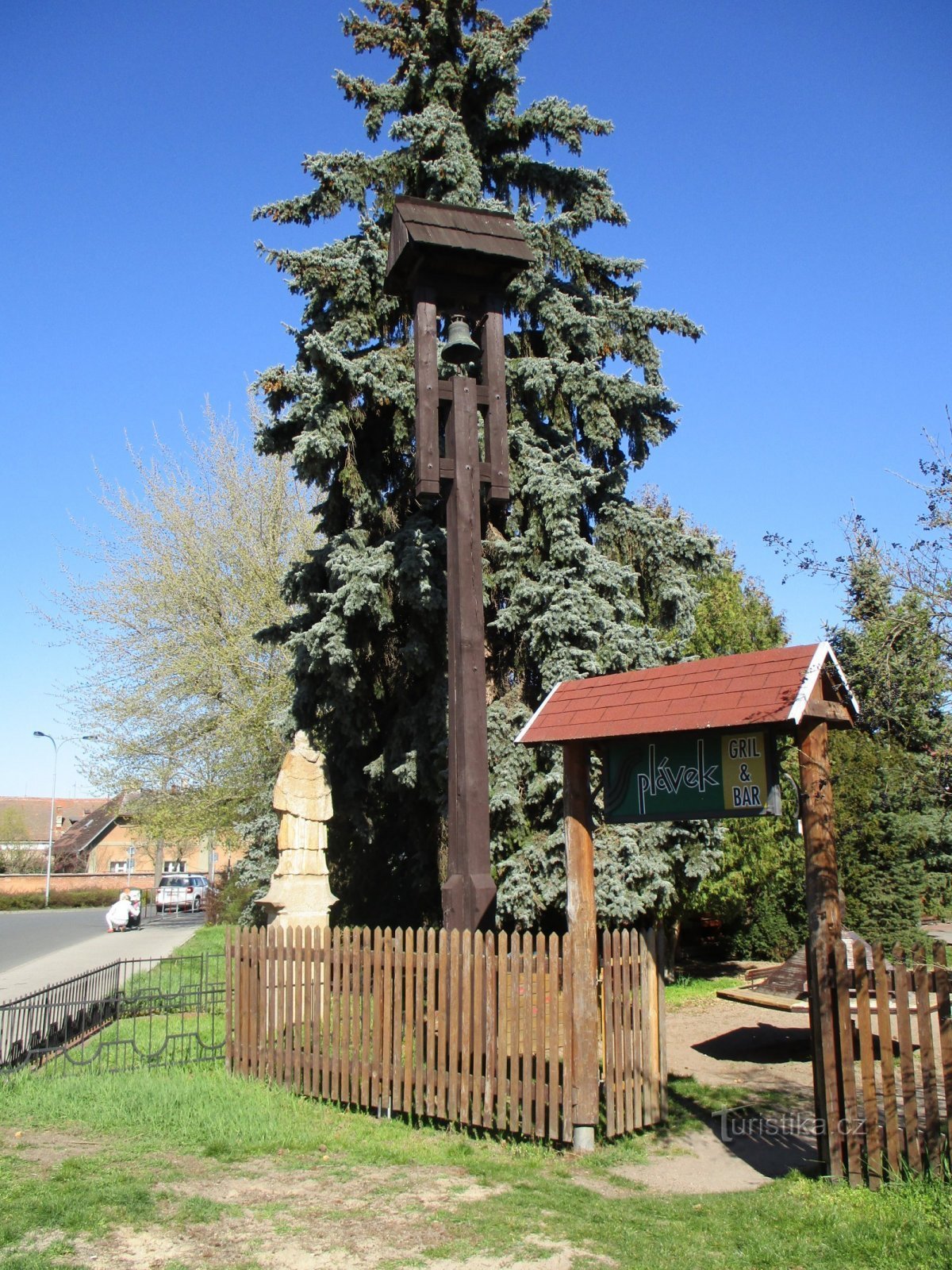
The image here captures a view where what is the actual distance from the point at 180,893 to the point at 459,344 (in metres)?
42.7

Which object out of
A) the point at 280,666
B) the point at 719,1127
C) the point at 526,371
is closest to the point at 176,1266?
the point at 719,1127

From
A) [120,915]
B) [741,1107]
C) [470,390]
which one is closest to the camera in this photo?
[741,1107]

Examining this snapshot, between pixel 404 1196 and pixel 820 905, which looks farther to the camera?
pixel 820 905

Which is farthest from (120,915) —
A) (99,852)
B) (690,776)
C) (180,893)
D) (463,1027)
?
(99,852)

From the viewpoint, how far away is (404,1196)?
5.70m

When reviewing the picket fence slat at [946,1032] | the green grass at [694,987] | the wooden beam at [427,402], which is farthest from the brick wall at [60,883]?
the picket fence slat at [946,1032]

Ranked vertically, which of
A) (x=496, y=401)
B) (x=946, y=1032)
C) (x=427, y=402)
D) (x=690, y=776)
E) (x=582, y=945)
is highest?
(x=496, y=401)

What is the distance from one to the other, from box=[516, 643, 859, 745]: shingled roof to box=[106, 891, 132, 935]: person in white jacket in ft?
81.9

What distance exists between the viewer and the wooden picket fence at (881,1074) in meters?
5.23

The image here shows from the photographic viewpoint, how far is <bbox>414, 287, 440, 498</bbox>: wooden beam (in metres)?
8.63

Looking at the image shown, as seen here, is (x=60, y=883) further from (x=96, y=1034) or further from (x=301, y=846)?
(x=301, y=846)

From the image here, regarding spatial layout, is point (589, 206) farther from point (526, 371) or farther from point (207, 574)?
point (207, 574)

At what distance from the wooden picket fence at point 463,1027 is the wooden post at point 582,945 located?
0.06 m

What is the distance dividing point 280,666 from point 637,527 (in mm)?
12667
